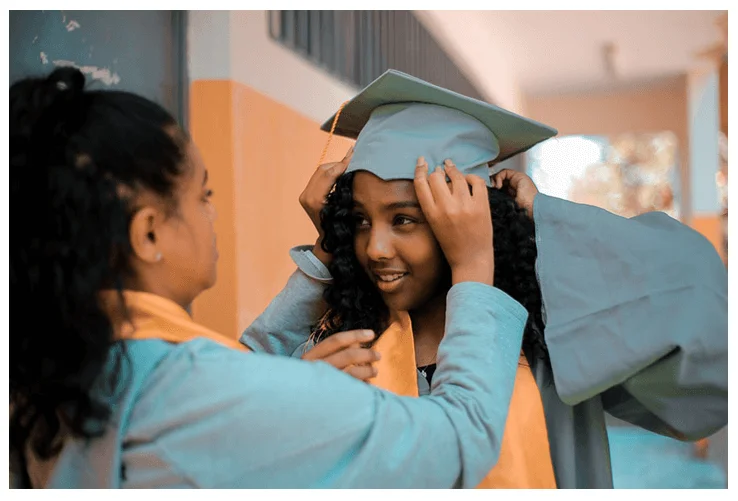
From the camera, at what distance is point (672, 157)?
4.96ft

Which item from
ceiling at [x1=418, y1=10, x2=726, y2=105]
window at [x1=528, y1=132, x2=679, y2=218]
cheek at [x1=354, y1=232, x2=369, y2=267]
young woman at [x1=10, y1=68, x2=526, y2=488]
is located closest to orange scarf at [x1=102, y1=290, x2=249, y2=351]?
young woman at [x1=10, y1=68, x2=526, y2=488]

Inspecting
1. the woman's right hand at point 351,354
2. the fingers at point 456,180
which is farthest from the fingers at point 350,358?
the fingers at point 456,180

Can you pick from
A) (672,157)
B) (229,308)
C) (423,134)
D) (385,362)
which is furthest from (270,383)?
(672,157)

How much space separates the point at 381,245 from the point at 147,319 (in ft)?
1.05

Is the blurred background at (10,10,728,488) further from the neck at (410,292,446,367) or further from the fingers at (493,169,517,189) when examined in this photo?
the neck at (410,292,446,367)

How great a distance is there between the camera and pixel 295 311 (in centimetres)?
114

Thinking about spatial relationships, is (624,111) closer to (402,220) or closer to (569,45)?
(569,45)

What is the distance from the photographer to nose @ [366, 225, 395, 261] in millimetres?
1021

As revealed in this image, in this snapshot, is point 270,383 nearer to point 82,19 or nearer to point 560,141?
point 82,19

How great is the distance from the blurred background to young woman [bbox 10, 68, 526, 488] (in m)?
0.33

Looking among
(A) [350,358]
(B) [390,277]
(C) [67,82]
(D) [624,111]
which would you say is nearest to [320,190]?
(B) [390,277]

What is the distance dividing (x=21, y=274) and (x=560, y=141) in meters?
0.91

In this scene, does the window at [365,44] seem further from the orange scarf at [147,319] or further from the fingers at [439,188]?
the orange scarf at [147,319]

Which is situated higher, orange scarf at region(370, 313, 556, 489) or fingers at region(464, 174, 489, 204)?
fingers at region(464, 174, 489, 204)
